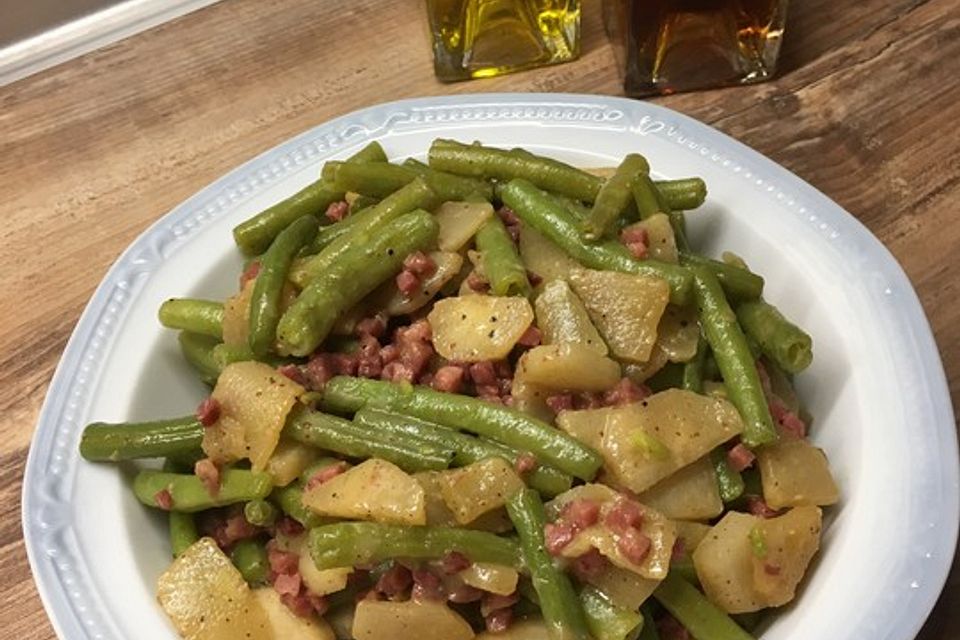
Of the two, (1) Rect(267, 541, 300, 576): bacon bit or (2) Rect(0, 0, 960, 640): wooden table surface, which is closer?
(1) Rect(267, 541, 300, 576): bacon bit

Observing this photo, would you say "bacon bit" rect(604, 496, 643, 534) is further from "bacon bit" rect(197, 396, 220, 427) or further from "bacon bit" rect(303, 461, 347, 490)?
"bacon bit" rect(197, 396, 220, 427)

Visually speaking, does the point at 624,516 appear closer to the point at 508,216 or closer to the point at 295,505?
the point at 295,505

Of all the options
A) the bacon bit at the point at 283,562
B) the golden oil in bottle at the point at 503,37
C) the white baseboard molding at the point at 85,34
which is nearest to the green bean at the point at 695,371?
the bacon bit at the point at 283,562

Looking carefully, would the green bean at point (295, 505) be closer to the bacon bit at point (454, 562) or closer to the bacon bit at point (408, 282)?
the bacon bit at point (454, 562)

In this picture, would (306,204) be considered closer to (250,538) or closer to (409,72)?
(250,538)

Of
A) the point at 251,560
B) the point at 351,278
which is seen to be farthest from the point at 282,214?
the point at 251,560

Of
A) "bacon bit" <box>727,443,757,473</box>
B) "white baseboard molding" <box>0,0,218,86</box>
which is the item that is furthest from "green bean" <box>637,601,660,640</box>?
"white baseboard molding" <box>0,0,218,86</box>

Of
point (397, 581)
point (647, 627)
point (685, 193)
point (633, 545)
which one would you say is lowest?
point (647, 627)
